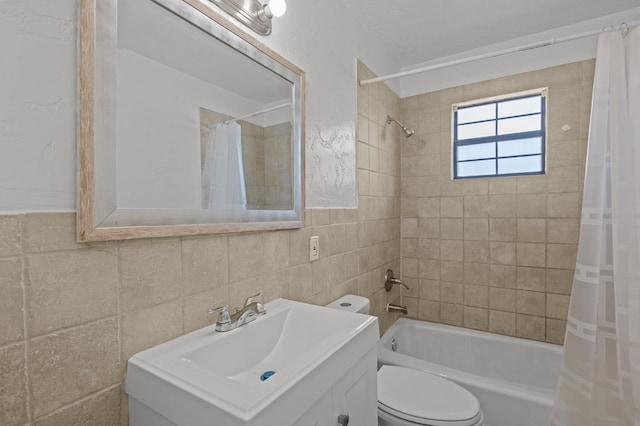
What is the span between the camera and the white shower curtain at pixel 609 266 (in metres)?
1.35

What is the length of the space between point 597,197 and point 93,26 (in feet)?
6.57

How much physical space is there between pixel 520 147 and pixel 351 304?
1.73 metres

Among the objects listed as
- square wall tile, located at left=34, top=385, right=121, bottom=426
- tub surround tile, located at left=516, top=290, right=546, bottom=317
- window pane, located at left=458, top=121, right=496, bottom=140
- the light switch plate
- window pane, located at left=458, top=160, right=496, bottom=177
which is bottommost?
tub surround tile, located at left=516, top=290, right=546, bottom=317

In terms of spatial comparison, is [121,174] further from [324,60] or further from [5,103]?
[324,60]

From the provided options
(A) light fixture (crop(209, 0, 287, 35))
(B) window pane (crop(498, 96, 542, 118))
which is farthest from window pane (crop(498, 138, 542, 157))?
(A) light fixture (crop(209, 0, 287, 35))

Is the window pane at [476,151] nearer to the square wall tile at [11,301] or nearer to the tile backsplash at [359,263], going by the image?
the tile backsplash at [359,263]

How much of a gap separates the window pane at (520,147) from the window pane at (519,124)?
0.26 ft

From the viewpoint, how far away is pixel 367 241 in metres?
2.06

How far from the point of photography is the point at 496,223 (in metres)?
2.30

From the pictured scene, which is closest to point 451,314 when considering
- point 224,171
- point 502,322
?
point 502,322

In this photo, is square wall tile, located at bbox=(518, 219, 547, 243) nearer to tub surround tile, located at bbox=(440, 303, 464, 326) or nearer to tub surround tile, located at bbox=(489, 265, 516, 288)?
tub surround tile, located at bbox=(489, 265, 516, 288)

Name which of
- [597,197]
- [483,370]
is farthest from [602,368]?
[483,370]

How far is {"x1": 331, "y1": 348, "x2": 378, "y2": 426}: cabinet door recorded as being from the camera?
87 centimetres

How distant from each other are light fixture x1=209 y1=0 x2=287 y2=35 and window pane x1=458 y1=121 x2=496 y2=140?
1823mm
